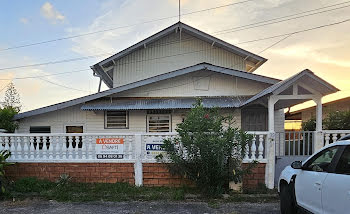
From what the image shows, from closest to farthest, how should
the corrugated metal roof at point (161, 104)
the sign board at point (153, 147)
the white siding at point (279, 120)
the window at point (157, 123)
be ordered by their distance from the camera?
1. the sign board at point (153, 147)
2. the corrugated metal roof at point (161, 104)
3. the window at point (157, 123)
4. the white siding at point (279, 120)

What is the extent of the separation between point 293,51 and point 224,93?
4.80 m

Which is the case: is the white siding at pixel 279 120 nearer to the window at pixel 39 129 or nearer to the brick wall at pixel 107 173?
the brick wall at pixel 107 173

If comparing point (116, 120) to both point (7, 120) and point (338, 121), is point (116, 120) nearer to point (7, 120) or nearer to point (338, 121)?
point (7, 120)

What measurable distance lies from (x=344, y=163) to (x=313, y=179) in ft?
2.06

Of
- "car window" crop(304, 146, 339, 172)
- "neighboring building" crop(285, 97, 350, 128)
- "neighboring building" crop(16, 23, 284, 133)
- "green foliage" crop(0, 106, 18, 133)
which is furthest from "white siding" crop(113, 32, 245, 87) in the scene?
"car window" crop(304, 146, 339, 172)

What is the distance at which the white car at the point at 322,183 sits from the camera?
3.48m

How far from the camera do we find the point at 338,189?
11.4ft

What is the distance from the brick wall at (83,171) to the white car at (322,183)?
4266mm

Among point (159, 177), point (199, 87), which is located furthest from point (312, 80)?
point (159, 177)

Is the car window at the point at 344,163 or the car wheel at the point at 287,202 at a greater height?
the car window at the point at 344,163

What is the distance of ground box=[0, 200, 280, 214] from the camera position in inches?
224

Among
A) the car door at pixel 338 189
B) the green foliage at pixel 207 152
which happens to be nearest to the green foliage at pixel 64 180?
the green foliage at pixel 207 152

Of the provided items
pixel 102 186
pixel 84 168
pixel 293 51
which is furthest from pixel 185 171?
pixel 293 51

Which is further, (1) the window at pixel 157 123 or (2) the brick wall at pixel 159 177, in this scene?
(1) the window at pixel 157 123
